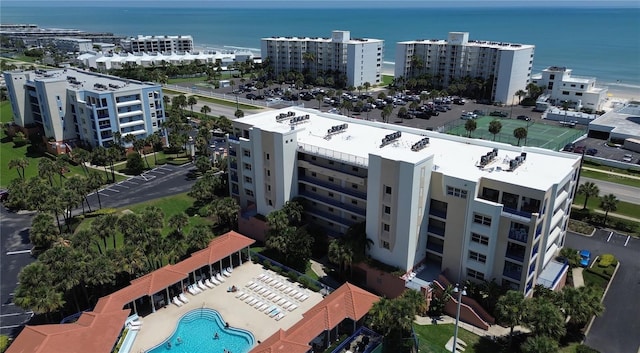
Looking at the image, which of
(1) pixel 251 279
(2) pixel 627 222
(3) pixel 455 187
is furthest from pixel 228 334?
(2) pixel 627 222

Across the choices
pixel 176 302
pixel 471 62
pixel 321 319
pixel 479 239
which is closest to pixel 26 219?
pixel 176 302

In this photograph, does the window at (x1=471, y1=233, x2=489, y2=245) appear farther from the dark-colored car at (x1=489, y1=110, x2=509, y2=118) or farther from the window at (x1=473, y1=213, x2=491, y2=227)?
the dark-colored car at (x1=489, y1=110, x2=509, y2=118)

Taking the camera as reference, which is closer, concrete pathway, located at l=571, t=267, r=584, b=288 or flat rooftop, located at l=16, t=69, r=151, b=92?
concrete pathway, located at l=571, t=267, r=584, b=288

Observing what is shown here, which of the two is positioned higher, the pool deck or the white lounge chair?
the white lounge chair

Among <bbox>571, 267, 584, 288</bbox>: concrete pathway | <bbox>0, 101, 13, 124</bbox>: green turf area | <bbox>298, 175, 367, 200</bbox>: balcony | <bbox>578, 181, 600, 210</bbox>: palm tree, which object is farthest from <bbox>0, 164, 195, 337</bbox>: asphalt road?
<bbox>578, 181, 600, 210</bbox>: palm tree

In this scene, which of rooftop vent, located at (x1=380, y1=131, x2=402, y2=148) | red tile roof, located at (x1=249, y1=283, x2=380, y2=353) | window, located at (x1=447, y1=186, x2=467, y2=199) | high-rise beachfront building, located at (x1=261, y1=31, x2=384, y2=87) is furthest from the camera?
high-rise beachfront building, located at (x1=261, y1=31, x2=384, y2=87)
